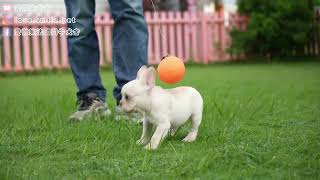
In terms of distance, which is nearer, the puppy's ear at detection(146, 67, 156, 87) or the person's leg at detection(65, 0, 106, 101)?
the puppy's ear at detection(146, 67, 156, 87)

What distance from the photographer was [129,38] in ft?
9.70

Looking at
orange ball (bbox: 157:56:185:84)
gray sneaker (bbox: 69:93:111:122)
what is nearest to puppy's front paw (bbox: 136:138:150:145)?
orange ball (bbox: 157:56:185:84)

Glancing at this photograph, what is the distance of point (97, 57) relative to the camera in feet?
10.4

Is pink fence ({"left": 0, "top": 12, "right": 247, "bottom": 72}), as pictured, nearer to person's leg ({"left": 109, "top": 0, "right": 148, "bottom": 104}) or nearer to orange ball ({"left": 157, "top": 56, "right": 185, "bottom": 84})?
person's leg ({"left": 109, "top": 0, "right": 148, "bottom": 104})

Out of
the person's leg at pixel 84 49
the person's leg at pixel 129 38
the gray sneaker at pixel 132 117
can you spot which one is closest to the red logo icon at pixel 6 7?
the person's leg at pixel 84 49

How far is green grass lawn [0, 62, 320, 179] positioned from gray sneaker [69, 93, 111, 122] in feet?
0.33

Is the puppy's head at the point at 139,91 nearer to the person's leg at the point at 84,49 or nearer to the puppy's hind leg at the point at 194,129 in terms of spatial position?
the puppy's hind leg at the point at 194,129

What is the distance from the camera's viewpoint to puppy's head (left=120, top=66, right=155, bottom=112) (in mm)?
2096

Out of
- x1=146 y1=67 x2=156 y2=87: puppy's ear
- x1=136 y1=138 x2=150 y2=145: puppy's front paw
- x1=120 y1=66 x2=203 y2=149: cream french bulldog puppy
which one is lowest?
x1=136 y1=138 x2=150 y2=145: puppy's front paw

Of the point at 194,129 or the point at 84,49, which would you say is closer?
the point at 194,129

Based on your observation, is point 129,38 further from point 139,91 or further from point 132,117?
point 139,91

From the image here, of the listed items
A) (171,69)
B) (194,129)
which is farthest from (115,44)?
(194,129)

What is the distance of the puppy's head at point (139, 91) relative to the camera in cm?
210

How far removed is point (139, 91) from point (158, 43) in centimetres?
684
